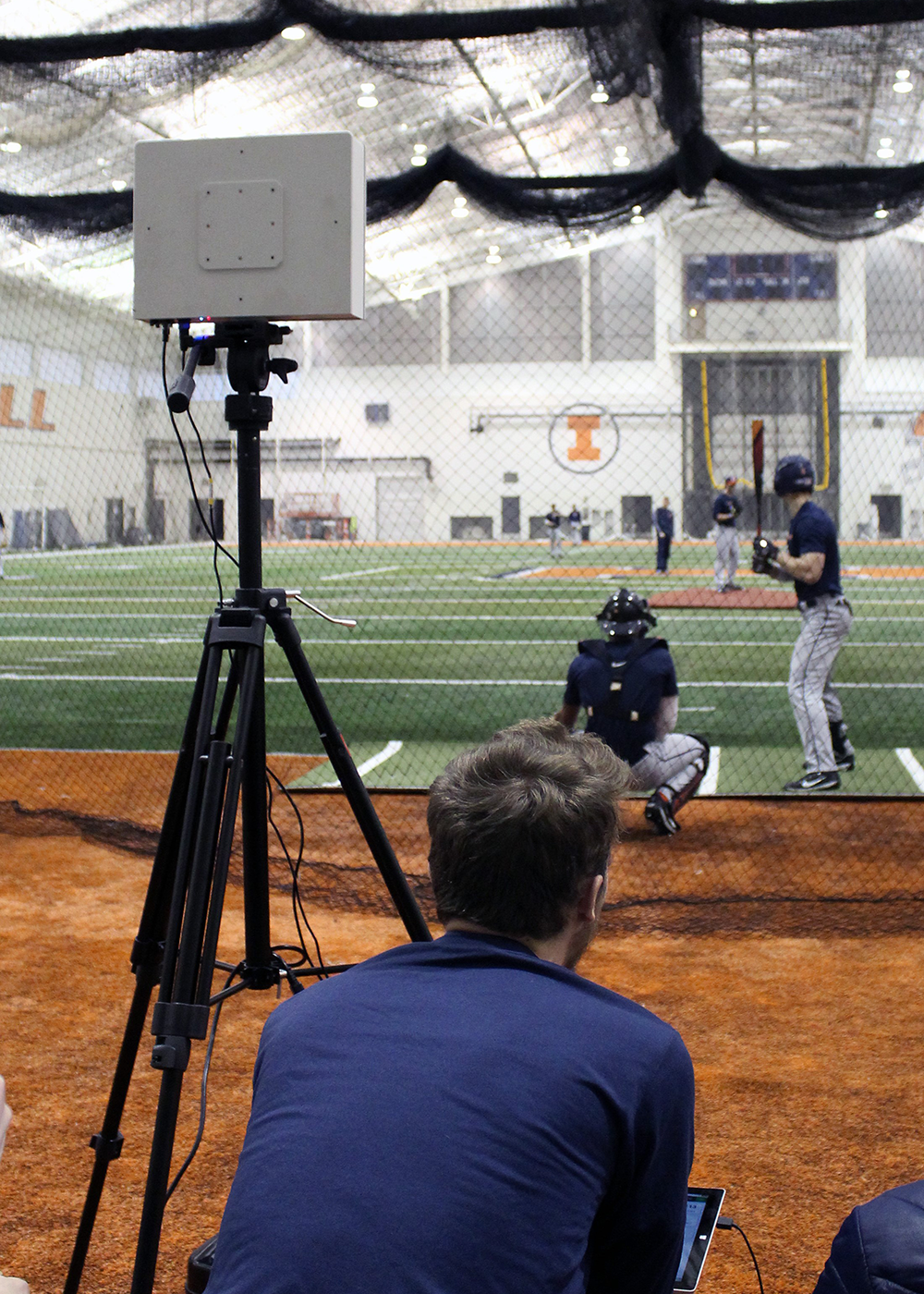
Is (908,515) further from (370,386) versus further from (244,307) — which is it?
(244,307)

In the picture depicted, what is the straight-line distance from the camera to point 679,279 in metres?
28.6

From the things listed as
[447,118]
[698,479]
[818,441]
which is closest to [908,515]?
[818,441]

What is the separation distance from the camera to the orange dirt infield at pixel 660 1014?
284 centimetres

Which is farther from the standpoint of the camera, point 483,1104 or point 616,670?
point 616,670

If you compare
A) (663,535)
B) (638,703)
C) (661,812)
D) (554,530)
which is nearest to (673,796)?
(661,812)

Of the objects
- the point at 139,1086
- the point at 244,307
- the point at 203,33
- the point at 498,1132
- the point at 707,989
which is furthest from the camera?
the point at 203,33

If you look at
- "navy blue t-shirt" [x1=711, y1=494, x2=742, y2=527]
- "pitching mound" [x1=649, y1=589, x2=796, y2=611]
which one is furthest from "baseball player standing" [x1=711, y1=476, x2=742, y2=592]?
"navy blue t-shirt" [x1=711, y1=494, x2=742, y2=527]

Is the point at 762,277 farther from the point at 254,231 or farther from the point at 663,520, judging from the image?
the point at 254,231

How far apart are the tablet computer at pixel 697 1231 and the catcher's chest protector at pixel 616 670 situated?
12.4ft

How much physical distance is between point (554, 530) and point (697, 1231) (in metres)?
28.1

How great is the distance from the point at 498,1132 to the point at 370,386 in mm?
32050

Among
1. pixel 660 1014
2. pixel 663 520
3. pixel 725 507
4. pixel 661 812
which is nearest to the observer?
pixel 660 1014

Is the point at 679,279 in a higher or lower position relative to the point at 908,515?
higher

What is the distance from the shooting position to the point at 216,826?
244 centimetres
